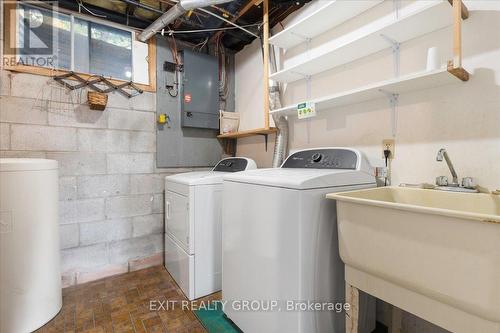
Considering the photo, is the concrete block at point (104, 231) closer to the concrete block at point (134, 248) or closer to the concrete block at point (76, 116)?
the concrete block at point (134, 248)

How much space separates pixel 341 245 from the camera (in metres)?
1.09

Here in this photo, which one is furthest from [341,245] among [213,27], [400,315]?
[213,27]

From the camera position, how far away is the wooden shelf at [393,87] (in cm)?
117

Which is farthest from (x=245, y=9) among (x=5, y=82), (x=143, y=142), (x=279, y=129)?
(x=5, y=82)

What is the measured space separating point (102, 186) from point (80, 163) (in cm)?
26

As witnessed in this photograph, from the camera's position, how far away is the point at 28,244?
148 cm

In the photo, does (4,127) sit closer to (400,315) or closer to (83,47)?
(83,47)

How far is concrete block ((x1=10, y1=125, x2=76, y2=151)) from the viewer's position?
1.85 metres

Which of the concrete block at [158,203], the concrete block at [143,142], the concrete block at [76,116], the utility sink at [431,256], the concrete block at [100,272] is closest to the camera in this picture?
the utility sink at [431,256]

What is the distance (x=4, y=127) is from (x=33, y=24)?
5.60 ft

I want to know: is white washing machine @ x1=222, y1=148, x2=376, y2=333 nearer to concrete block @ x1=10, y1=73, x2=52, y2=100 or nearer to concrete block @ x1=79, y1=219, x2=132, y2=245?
concrete block @ x1=79, y1=219, x2=132, y2=245

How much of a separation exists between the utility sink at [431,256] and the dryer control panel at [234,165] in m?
1.24

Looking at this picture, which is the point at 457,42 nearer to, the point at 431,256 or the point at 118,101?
the point at 431,256

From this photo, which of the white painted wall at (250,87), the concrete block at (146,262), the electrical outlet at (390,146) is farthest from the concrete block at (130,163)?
the electrical outlet at (390,146)
